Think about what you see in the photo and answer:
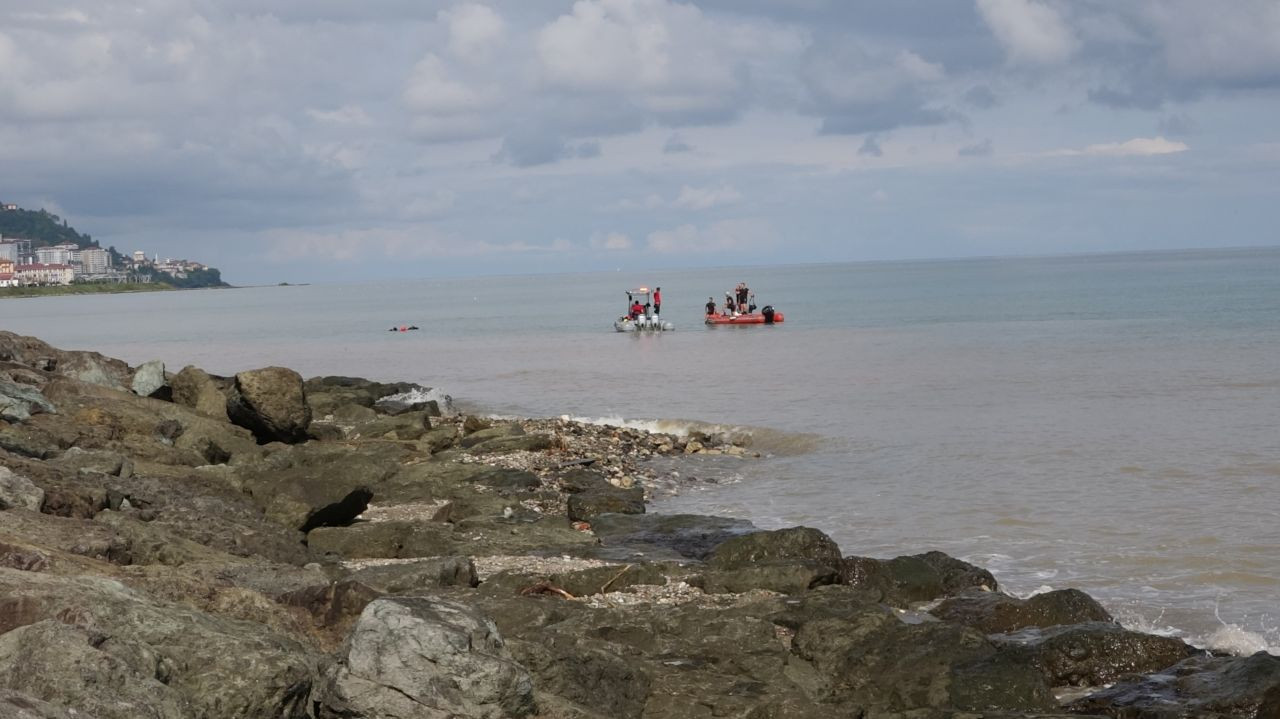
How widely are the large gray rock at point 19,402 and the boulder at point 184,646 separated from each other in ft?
40.2

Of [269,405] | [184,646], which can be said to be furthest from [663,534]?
[184,646]

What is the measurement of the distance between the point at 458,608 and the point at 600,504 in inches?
444

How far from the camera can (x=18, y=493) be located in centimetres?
1154

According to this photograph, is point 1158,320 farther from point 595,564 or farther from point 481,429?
point 595,564

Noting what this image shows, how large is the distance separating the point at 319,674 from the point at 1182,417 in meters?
26.5

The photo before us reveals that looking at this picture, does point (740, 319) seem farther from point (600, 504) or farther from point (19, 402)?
point (19, 402)

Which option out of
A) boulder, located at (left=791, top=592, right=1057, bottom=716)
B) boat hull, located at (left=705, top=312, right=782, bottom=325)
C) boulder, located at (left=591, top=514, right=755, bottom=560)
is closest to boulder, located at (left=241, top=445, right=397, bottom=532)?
boulder, located at (left=591, top=514, right=755, bottom=560)

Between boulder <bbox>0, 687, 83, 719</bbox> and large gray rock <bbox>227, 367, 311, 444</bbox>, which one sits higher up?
boulder <bbox>0, 687, 83, 719</bbox>

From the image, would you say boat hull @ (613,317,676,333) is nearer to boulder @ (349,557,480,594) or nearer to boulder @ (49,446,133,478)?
boulder @ (49,446,133,478)

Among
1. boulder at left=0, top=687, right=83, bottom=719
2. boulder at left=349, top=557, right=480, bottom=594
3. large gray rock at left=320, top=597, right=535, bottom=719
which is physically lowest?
boulder at left=349, top=557, right=480, bottom=594

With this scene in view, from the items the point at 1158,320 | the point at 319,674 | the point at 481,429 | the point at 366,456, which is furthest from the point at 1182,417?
the point at 1158,320

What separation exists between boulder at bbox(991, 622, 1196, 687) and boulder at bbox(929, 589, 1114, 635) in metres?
0.94

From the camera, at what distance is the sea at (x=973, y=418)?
16219 millimetres

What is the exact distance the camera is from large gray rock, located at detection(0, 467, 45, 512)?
1131 centimetres
